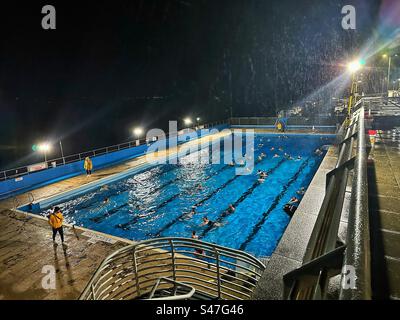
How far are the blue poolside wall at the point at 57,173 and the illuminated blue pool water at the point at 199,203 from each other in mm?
2960

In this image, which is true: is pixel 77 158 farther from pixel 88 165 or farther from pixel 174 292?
pixel 174 292

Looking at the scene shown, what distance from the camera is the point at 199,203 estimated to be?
1364 cm

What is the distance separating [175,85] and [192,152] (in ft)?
161

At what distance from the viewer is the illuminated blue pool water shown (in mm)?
10836

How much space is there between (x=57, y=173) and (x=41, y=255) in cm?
986

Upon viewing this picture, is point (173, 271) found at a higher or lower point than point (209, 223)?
higher

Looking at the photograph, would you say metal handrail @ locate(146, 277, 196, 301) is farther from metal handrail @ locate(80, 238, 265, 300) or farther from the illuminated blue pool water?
the illuminated blue pool water

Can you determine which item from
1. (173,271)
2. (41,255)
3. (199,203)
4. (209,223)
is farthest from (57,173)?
(173,271)
